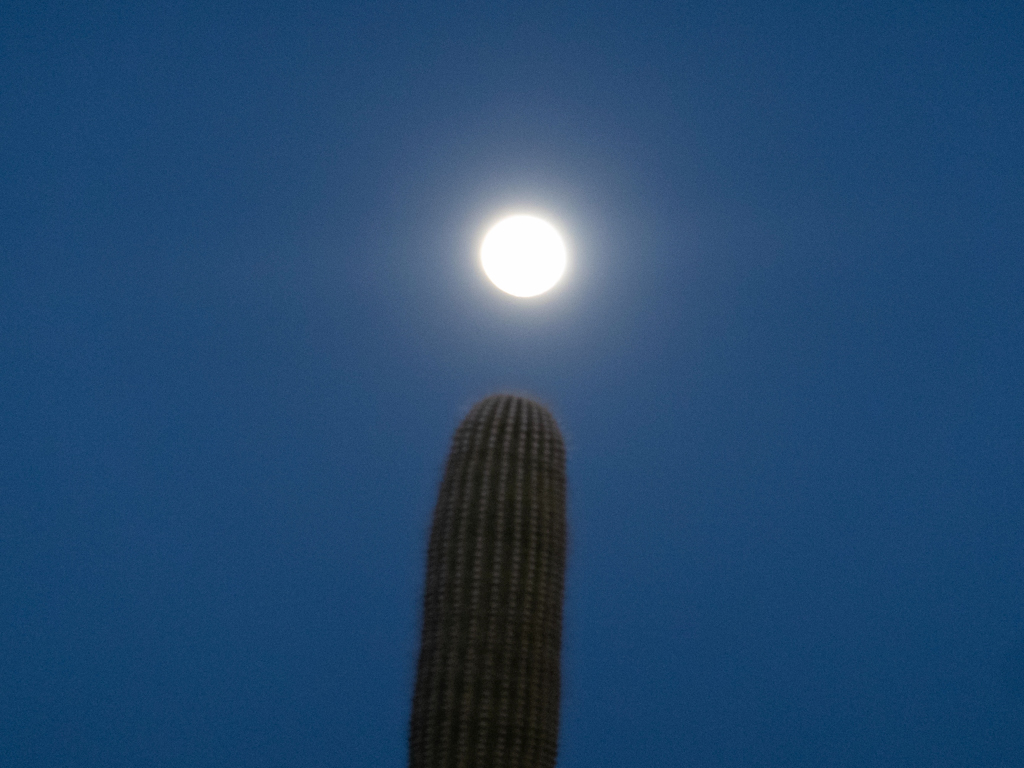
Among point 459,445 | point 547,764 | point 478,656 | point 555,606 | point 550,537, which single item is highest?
point 459,445

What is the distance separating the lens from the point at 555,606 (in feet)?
19.4

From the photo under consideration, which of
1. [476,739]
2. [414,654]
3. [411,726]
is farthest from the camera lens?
[414,654]

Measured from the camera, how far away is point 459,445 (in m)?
6.34

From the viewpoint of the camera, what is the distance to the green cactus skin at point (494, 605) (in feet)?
17.8

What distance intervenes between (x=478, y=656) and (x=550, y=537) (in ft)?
2.96

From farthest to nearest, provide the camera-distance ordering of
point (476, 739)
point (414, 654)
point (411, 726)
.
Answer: point (414, 654) < point (411, 726) < point (476, 739)

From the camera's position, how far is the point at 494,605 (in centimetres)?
564

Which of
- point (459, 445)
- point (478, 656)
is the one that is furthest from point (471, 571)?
point (459, 445)

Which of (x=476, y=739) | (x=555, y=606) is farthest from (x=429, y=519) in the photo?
(x=476, y=739)

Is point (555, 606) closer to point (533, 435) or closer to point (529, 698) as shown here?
point (529, 698)

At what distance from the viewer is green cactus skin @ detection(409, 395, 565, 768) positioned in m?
5.43

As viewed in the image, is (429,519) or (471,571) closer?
(471,571)

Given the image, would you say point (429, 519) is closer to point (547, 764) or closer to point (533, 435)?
point (533, 435)

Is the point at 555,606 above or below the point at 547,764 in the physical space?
above
